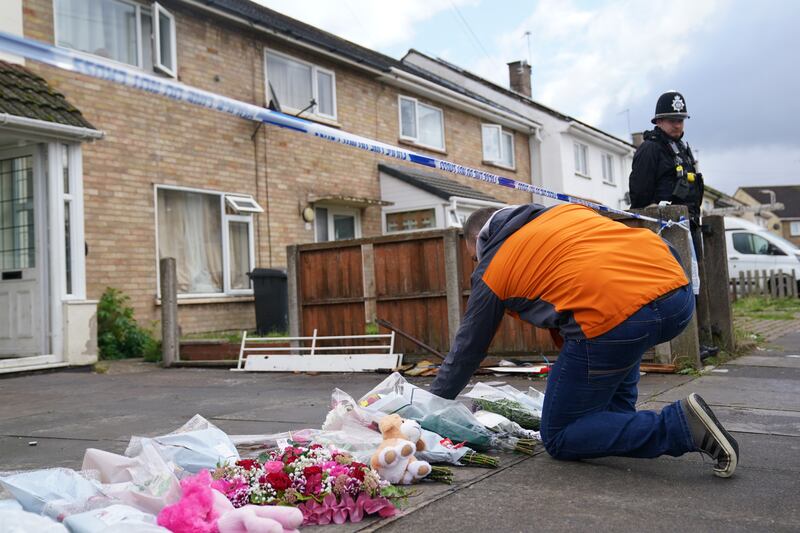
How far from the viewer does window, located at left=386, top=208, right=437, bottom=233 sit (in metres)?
15.8

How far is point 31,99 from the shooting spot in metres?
8.81

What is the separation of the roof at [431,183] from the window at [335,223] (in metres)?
1.37

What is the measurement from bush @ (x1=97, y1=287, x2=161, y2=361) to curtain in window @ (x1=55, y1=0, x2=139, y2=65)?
3.52m

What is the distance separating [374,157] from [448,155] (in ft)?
9.91

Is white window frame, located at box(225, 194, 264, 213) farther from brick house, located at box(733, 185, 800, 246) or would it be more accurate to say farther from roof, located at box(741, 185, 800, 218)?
roof, located at box(741, 185, 800, 218)

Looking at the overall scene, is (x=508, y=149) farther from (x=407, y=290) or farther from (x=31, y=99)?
(x=31, y=99)

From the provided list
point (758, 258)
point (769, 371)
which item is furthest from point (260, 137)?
point (758, 258)

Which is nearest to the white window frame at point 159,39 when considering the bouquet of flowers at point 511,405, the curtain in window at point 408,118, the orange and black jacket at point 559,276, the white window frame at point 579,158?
the curtain in window at point 408,118

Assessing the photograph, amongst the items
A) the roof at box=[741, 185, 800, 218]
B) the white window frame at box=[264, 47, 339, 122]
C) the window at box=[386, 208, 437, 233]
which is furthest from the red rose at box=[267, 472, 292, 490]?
the roof at box=[741, 185, 800, 218]

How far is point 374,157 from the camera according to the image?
53.2 ft

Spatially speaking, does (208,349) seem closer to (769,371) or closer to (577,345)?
(769,371)

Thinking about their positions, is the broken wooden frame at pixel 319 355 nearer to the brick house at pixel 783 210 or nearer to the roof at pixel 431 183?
the roof at pixel 431 183

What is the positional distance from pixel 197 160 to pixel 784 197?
73062 mm

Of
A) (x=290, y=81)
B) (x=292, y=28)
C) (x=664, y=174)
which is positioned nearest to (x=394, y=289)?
(x=664, y=174)
